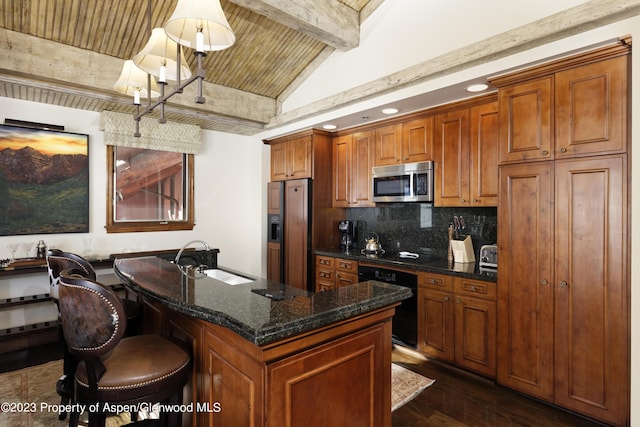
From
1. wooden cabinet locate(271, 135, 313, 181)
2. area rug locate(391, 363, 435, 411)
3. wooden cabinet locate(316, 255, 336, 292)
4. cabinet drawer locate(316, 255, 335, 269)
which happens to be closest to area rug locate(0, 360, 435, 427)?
area rug locate(391, 363, 435, 411)

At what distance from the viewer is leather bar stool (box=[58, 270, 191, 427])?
1.40 metres

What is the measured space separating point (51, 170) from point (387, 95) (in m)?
3.79

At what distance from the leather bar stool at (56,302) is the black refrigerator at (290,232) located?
2.29 metres

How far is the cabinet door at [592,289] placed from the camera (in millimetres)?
2193

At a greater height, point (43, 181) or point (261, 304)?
point (43, 181)

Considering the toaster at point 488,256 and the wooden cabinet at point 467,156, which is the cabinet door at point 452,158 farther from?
the toaster at point 488,256

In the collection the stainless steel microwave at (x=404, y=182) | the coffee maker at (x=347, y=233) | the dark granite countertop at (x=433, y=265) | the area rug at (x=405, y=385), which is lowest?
the area rug at (x=405, y=385)

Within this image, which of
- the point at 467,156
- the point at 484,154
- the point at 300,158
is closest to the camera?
the point at 484,154

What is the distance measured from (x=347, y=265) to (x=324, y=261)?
16.4 inches

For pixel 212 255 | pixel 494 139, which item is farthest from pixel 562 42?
pixel 212 255

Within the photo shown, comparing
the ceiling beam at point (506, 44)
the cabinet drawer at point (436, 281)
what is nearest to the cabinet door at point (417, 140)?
the ceiling beam at point (506, 44)

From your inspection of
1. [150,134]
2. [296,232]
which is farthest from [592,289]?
[150,134]

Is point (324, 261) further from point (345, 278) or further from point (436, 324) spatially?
point (436, 324)

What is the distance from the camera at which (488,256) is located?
3203 mm
